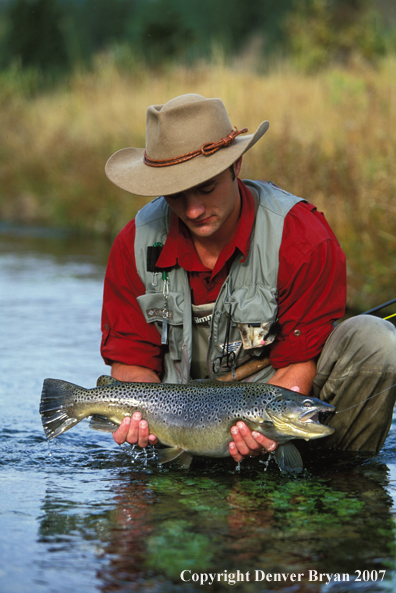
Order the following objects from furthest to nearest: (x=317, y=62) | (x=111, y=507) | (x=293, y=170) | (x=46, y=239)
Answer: (x=317, y=62) < (x=46, y=239) < (x=293, y=170) < (x=111, y=507)

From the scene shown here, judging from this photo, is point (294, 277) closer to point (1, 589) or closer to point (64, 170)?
point (1, 589)

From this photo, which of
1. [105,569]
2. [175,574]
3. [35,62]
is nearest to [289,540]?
[175,574]

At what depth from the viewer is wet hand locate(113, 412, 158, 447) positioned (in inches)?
128

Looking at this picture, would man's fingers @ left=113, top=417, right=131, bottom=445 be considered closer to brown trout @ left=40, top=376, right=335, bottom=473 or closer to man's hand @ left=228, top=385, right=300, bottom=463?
brown trout @ left=40, top=376, right=335, bottom=473

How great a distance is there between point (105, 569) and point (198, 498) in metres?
0.69

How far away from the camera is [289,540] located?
2.68 m

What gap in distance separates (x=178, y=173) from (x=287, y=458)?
121cm

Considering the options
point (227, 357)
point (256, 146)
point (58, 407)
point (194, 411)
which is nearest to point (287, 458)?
point (194, 411)

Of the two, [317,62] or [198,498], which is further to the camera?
[317,62]

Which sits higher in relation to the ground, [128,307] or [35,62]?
[35,62]

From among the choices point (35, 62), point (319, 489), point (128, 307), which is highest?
point (35, 62)

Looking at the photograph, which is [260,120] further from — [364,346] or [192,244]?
[364,346]

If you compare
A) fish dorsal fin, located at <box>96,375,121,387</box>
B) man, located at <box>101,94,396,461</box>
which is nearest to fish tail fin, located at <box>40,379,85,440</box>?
fish dorsal fin, located at <box>96,375,121,387</box>

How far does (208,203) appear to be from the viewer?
10.7 feet
